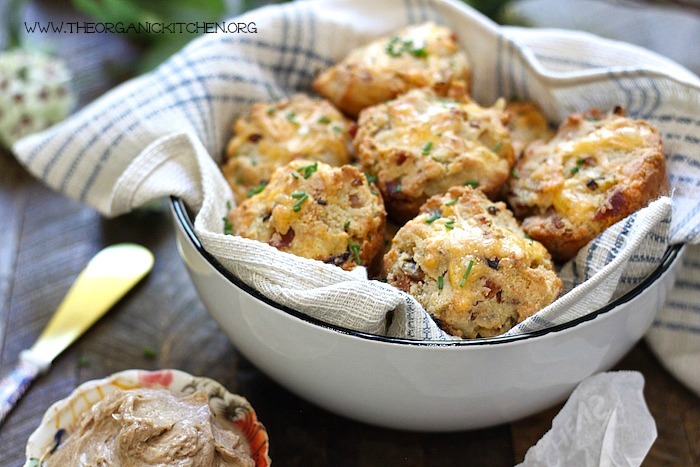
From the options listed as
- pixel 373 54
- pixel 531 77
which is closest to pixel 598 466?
pixel 531 77

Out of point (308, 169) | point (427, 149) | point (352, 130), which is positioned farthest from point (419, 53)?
point (308, 169)

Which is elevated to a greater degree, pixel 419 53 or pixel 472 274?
pixel 419 53

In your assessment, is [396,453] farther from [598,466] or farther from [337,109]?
[337,109]

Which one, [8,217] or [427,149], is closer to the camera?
[427,149]

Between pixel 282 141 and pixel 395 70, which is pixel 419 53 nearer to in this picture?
pixel 395 70

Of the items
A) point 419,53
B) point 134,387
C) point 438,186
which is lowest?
point 134,387

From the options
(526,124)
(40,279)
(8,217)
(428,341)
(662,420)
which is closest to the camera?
(428,341)

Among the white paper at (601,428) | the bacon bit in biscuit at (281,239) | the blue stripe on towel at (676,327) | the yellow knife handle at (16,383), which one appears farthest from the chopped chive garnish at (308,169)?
the blue stripe on towel at (676,327)
